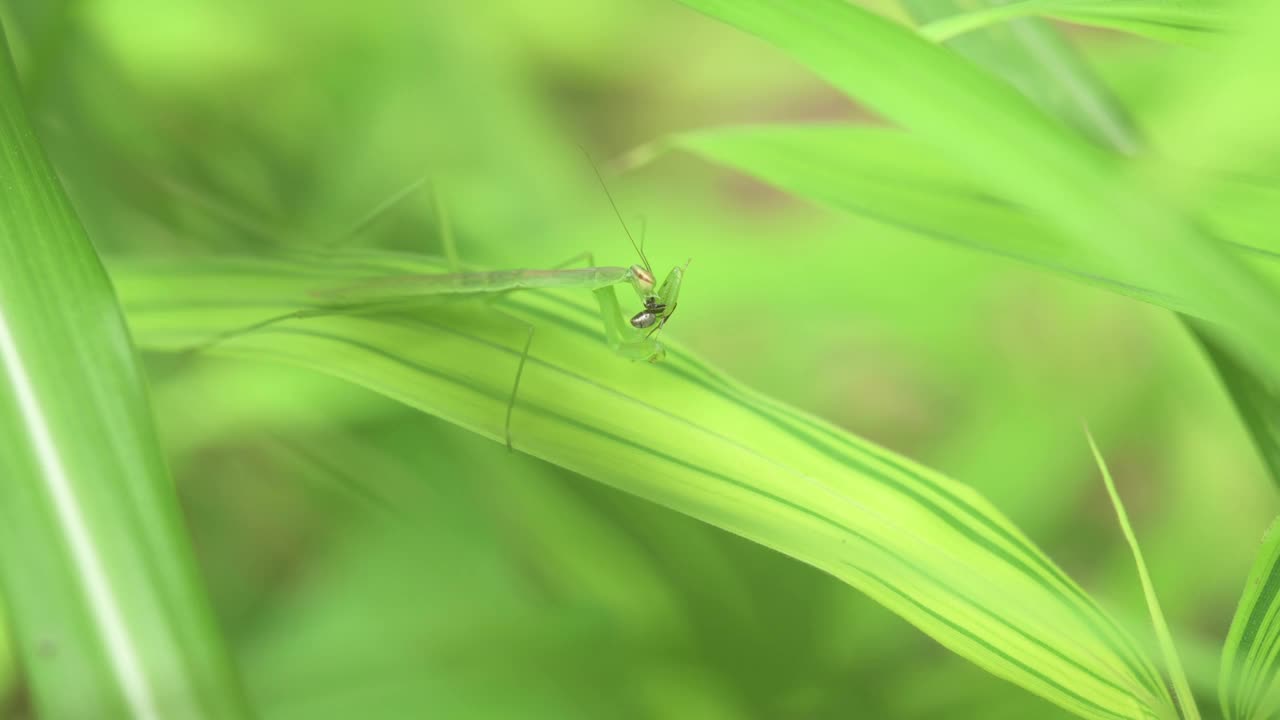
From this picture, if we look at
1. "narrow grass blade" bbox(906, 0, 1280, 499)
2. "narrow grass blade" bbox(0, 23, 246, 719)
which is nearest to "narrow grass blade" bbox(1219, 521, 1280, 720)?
"narrow grass blade" bbox(906, 0, 1280, 499)

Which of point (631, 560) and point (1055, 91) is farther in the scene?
point (631, 560)

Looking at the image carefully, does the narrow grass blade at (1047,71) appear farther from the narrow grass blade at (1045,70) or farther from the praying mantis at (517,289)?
the praying mantis at (517,289)

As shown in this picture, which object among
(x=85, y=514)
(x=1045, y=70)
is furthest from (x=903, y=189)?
(x=85, y=514)

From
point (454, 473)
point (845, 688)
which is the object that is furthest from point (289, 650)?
point (845, 688)

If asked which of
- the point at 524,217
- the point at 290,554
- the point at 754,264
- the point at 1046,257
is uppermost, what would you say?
the point at 524,217

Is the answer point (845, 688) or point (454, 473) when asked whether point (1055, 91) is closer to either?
point (845, 688)

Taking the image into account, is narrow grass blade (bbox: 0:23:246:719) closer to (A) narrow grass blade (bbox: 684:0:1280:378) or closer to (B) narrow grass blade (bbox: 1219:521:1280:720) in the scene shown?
(A) narrow grass blade (bbox: 684:0:1280:378)

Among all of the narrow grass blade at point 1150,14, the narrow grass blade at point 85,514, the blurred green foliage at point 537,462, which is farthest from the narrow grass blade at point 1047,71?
the narrow grass blade at point 85,514

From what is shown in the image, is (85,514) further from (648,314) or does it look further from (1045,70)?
(1045,70)
